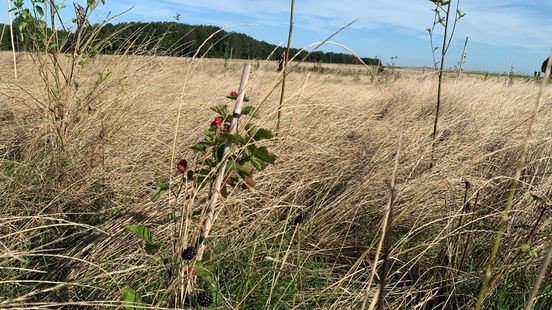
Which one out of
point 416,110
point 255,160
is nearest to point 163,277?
point 255,160

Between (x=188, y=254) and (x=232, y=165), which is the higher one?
(x=232, y=165)

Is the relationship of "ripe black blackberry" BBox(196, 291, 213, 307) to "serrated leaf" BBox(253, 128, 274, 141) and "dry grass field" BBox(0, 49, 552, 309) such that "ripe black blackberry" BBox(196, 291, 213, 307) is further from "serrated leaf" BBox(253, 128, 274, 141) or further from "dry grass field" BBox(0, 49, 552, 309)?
"serrated leaf" BBox(253, 128, 274, 141)

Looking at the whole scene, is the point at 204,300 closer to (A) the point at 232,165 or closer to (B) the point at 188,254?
(B) the point at 188,254

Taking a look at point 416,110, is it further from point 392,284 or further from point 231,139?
point 231,139

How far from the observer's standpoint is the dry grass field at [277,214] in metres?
1.47

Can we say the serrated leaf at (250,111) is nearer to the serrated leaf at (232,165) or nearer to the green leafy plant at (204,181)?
the green leafy plant at (204,181)

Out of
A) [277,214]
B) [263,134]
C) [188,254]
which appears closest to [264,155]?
[263,134]

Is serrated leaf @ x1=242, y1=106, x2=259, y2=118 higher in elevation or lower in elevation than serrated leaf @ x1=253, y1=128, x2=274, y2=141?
higher

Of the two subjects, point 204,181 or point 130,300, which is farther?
point 204,181

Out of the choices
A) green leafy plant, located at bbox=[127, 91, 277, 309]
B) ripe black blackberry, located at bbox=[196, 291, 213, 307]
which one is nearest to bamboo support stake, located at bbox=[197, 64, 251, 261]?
green leafy plant, located at bbox=[127, 91, 277, 309]

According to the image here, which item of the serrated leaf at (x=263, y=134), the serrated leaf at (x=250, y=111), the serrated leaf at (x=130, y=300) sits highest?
the serrated leaf at (x=250, y=111)

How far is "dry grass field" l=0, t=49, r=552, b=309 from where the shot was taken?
1.47m

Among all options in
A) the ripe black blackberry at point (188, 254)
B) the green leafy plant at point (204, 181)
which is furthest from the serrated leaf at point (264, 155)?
the ripe black blackberry at point (188, 254)

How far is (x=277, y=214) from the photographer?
6.82ft
